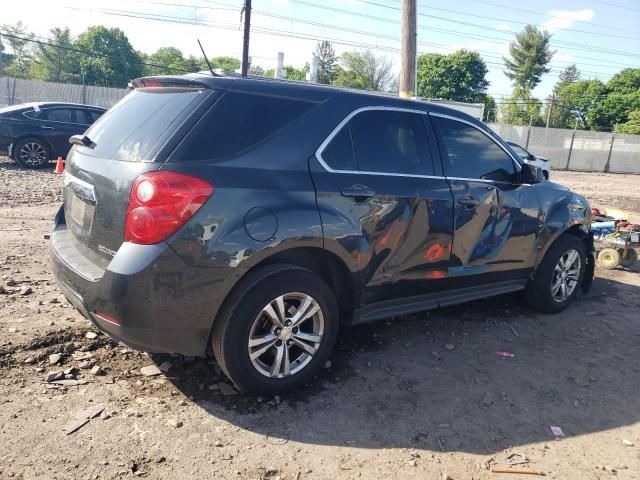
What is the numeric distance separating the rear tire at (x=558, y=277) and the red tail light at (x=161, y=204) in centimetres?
351

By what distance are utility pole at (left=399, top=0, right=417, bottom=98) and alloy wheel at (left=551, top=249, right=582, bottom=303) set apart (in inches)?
252

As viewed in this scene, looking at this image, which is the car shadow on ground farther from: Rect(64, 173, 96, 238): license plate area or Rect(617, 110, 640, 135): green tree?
Rect(617, 110, 640, 135): green tree

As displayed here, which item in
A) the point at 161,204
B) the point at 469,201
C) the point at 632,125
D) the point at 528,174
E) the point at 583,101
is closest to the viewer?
the point at 161,204

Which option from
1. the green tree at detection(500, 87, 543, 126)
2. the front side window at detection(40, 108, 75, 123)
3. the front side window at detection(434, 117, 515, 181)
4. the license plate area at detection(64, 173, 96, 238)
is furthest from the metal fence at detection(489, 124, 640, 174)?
the license plate area at detection(64, 173, 96, 238)

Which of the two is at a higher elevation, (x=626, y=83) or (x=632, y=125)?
(x=626, y=83)

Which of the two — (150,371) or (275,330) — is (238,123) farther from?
(150,371)

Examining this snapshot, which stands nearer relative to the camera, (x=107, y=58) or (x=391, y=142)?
(x=391, y=142)

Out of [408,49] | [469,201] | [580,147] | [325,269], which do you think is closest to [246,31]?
[408,49]

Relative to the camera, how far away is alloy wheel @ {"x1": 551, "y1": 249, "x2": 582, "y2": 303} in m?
5.04

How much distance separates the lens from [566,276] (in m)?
5.14

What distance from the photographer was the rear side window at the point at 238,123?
9.38 feet

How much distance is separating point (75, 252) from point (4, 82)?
25.5m

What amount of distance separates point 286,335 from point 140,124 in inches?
60.1

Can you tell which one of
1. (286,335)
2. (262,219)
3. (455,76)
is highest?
(455,76)
